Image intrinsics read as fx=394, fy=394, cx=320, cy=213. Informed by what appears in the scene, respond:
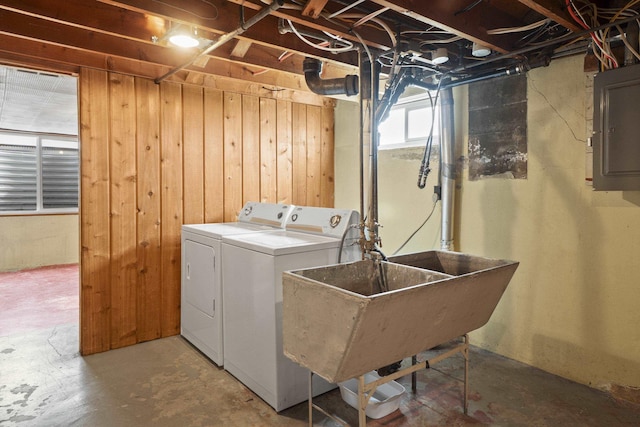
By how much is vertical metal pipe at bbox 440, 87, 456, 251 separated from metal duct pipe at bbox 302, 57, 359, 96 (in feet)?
2.69

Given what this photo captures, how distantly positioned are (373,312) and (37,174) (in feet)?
22.3

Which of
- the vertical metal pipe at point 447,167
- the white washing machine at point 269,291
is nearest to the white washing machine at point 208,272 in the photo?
the white washing machine at point 269,291

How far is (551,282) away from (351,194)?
2.11 meters

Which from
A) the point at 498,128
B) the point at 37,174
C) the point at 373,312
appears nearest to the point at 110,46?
the point at 373,312

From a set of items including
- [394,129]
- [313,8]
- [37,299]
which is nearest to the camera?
[313,8]

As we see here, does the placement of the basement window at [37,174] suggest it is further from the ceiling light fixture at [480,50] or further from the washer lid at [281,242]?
the ceiling light fixture at [480,50]

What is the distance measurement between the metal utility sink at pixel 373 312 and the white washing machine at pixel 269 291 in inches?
15.2

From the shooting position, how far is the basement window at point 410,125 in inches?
134

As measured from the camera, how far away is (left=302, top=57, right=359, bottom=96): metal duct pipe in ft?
8.34

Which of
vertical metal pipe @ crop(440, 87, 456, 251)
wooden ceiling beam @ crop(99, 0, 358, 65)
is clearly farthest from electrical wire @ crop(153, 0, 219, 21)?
vertical metal pipe @ crop(440, 87, 456, 251)

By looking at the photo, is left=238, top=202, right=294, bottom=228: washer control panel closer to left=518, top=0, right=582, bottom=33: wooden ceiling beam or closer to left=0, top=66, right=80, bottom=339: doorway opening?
left=518, top=0, right=582, bottom=33: wooden ceiling beam

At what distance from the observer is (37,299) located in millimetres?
4418

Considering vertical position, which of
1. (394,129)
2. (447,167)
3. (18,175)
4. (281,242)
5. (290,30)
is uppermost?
(290,30)

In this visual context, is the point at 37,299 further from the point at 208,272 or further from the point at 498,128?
the point at 498,128
